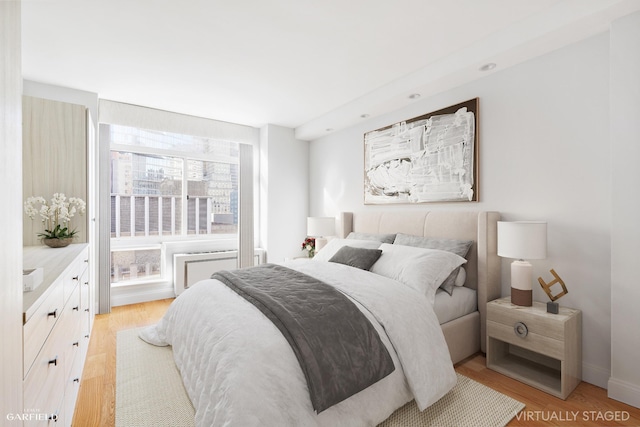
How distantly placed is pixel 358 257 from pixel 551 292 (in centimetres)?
154

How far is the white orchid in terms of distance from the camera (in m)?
2.62

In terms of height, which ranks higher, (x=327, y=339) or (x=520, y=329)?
(x=327, y=339)

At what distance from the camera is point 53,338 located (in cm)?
145

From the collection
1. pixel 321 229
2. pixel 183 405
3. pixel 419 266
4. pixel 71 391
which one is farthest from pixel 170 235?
pixel 419 266

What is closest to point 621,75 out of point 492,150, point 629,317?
point 492,150

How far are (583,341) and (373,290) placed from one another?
1.58 m

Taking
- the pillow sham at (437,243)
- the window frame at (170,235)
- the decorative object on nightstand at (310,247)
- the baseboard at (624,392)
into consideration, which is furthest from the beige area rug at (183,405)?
the decorative object on nightstand at (310,247)

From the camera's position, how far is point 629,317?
75.9 inches

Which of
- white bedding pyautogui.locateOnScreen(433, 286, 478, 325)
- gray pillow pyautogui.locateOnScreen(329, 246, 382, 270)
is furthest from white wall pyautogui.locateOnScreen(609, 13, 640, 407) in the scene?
gray pillow pyautogui.locateOnScreen(329, 246, 382, 270)

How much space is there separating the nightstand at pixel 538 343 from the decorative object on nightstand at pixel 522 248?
11cm

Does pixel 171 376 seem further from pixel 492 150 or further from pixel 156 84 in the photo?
pixel 492 150

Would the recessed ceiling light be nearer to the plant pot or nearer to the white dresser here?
the white dresser

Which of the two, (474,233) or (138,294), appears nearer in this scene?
(474,233)

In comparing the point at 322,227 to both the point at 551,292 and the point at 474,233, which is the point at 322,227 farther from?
the point at 551,292
